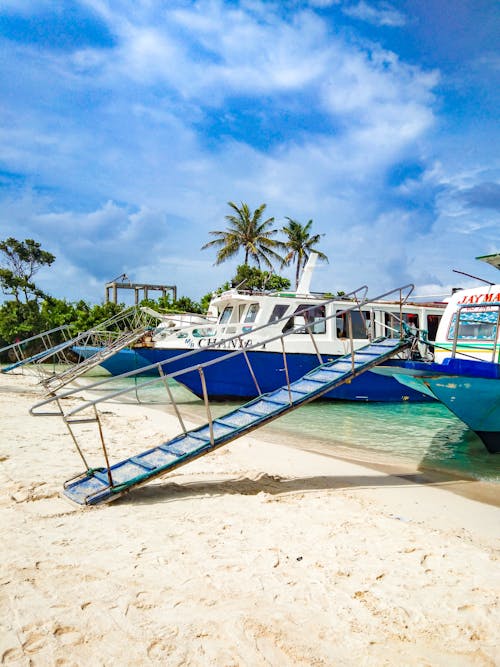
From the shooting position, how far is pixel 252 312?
14602mm

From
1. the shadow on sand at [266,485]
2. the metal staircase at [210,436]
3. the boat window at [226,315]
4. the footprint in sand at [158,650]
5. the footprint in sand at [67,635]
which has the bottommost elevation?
the shadow on sand at [266,485]

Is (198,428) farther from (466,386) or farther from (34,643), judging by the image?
(466,386)

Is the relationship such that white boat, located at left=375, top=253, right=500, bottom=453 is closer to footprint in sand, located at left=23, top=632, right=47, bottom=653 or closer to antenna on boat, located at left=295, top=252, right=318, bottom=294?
footprint in sand, located at left=23, top=632, right=47, bottom=653

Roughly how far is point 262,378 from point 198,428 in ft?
24.3

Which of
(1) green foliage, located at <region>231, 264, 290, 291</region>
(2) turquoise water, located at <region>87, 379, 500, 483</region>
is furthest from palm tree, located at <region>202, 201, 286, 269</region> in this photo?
(2) turquoise water, located at <region>87, 379, 500, 483</region>

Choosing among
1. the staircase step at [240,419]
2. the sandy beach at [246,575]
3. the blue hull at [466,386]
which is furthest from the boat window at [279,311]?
the sandy beach at [246,575]

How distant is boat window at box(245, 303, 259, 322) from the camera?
1441cm

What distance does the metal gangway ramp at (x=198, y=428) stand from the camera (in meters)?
4.66

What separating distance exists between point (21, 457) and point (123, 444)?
67.0 inches

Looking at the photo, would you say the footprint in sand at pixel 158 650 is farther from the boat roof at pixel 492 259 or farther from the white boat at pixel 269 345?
the white boat at pixel 269 345

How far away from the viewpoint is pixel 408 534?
13.3 feet

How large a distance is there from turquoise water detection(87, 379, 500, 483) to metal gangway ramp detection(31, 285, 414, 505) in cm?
210

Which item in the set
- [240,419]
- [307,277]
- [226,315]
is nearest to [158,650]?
[240,419]

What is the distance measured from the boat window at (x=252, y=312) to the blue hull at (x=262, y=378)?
151 cm
